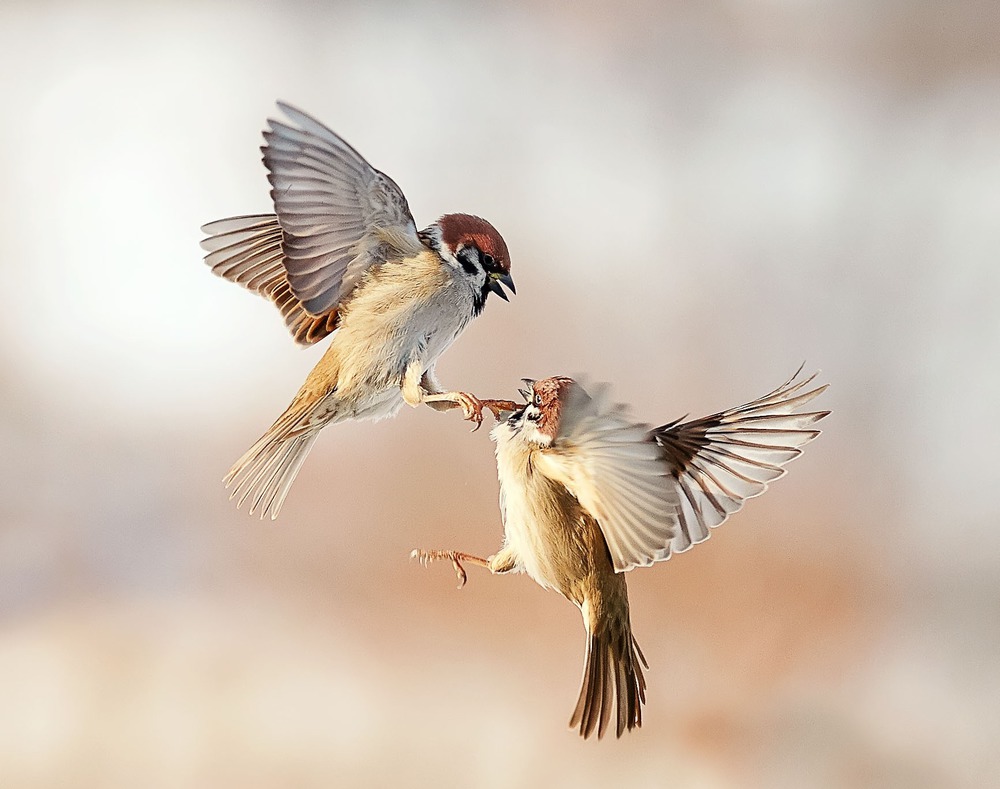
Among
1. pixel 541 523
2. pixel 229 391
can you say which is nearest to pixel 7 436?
pixel 229 391

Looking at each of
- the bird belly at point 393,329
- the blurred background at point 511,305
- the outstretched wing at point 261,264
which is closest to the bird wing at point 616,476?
the bird belly at point 393,329

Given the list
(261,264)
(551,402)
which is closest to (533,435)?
(551,402)

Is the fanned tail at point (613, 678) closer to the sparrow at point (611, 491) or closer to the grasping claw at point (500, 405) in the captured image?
the sparrow at point (611, 491)

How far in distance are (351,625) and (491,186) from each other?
58 centimetres

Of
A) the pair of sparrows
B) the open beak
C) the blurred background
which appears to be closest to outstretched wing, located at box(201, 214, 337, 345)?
the pair of sparrows

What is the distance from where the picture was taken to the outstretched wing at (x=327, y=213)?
0.55 meters

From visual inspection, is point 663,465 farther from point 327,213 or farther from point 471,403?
point 327,213

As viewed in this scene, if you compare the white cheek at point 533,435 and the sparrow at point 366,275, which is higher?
the sparrow at point 366,275

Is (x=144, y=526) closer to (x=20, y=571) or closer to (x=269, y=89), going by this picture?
(x=20, y=571)

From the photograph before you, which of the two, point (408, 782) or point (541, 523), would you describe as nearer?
point (541, 523)

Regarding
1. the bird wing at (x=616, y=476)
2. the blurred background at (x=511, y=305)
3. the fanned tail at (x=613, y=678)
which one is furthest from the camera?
the blurred background at (x=511, y=305)

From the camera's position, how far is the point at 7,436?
49.8 inches

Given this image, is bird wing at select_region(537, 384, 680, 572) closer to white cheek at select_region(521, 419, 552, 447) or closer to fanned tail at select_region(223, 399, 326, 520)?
white cheek at select_region(521, 419, 552, 447)

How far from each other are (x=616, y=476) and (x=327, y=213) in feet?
0.74
